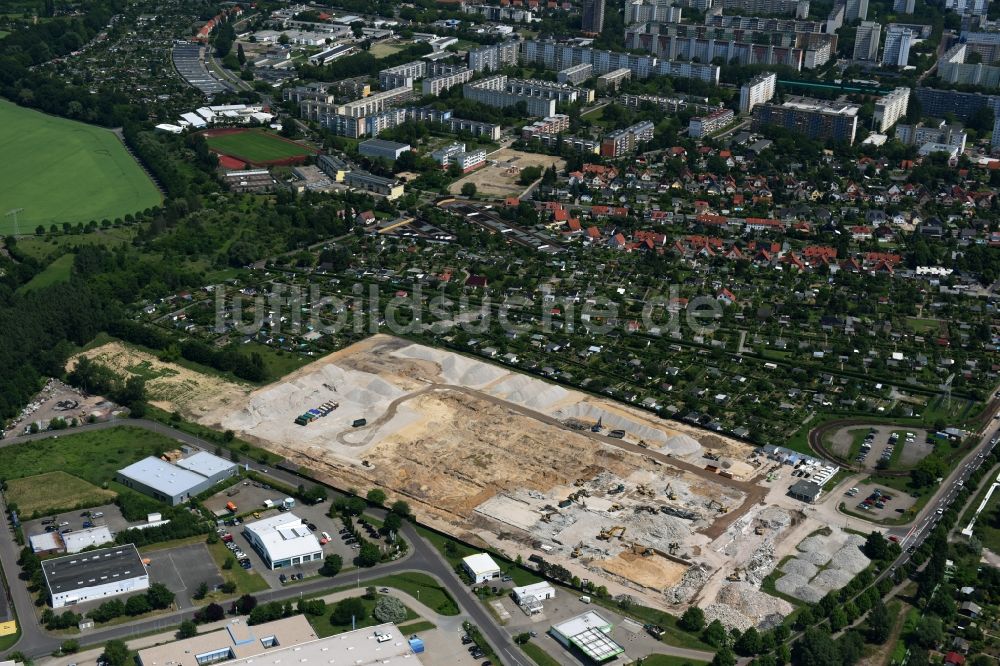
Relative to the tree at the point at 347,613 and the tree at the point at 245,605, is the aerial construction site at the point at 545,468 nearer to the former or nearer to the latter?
the tree at the point at 347,613

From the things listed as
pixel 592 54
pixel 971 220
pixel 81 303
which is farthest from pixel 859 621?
pixel 592 54

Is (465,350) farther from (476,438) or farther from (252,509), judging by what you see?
(252,509)

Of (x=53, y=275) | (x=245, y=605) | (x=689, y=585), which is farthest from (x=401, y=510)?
(x=53, y=275)

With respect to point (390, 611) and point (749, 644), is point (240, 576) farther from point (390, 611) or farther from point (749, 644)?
point (749, 644)

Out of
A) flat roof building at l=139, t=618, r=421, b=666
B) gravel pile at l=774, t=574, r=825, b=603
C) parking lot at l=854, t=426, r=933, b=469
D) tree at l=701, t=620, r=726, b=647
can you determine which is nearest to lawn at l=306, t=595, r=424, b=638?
flat roof building at l=139, t=618, r=421, b=666

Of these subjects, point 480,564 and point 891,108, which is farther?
point 891,108

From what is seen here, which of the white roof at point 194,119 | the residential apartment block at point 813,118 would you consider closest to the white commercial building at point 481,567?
the white roof at point 194,119
